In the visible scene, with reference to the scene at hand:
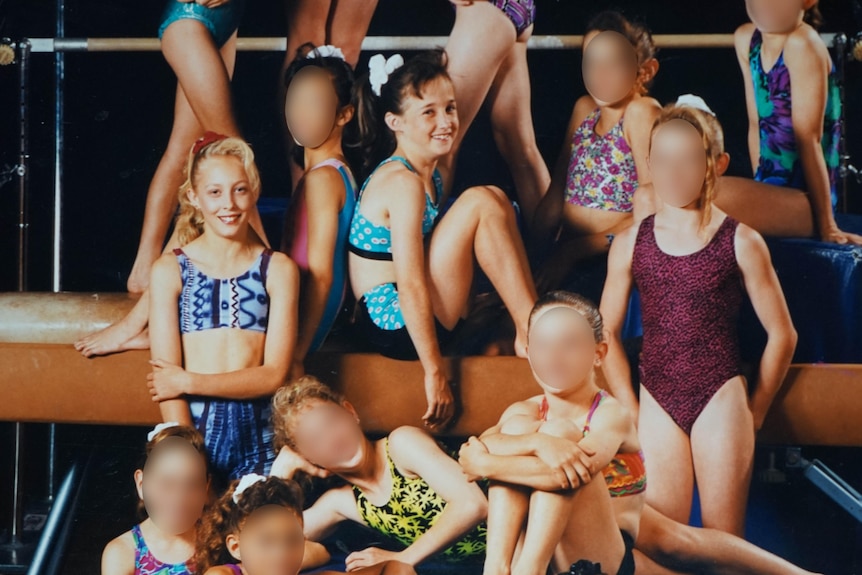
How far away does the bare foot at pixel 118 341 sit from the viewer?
3.12 m

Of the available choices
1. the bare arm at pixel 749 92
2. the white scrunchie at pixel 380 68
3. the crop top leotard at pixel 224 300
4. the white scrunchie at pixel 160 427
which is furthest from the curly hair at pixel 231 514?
the bare arm at pixel 749 92

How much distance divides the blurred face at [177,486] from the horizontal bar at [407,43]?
133cm

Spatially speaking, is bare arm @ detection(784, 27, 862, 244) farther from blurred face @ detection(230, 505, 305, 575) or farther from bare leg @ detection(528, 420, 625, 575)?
blurred face @ detection(230, 505, 305, 575)

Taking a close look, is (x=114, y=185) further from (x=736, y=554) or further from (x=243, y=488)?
(x=736, y=554)

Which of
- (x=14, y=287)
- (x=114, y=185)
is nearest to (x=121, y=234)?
(x=114, y=185)

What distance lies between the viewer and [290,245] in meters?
3.13

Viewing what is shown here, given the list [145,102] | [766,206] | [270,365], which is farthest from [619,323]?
[145,102]

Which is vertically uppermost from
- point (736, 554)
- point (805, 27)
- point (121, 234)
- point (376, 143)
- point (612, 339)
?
point (805, 27)

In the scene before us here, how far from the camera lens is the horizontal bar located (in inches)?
125

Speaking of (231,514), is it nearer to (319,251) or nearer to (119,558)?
(119,558)

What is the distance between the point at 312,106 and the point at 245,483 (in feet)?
4.06

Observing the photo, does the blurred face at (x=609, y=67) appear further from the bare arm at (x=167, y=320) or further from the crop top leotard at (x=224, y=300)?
the bare arm at (x=167, y=320)

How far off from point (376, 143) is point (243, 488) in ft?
3.89

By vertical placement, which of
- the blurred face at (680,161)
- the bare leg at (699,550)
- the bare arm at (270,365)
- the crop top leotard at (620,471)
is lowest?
the bare leg at (699,550)
